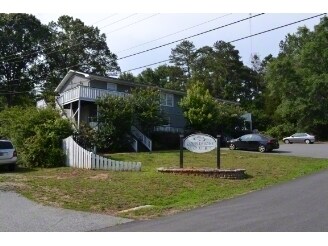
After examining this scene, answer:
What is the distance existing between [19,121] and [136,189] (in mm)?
10900

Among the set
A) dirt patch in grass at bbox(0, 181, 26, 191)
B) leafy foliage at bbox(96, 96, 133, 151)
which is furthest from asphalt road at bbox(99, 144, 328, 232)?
leafy foliage at bbox(96, 96, 133, 151)

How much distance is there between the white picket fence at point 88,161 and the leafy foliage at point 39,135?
18.8 inches

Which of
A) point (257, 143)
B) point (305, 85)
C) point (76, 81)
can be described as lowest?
point (257, 143)

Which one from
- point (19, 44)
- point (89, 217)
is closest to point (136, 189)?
point (89, 217)

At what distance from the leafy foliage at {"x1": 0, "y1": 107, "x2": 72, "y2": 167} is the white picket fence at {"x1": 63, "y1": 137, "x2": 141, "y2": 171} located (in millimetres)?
478

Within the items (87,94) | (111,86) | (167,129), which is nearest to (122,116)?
(87,94)

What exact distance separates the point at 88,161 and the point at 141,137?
12402 millimetres

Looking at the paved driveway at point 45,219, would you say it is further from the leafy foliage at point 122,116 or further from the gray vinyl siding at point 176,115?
the gray vinyl siding at point 176,115

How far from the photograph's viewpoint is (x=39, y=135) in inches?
784

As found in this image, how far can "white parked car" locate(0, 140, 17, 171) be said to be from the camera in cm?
1798

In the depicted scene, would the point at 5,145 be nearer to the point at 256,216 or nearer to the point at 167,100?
the point at 256,216

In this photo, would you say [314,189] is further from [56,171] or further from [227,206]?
[56,171]

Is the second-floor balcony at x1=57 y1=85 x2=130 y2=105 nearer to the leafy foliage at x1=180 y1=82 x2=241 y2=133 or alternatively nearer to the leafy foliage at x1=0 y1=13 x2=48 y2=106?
the leafy foliage at x1=180 y1=82 x2=241 y2=133

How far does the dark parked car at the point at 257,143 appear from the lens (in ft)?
95.0
